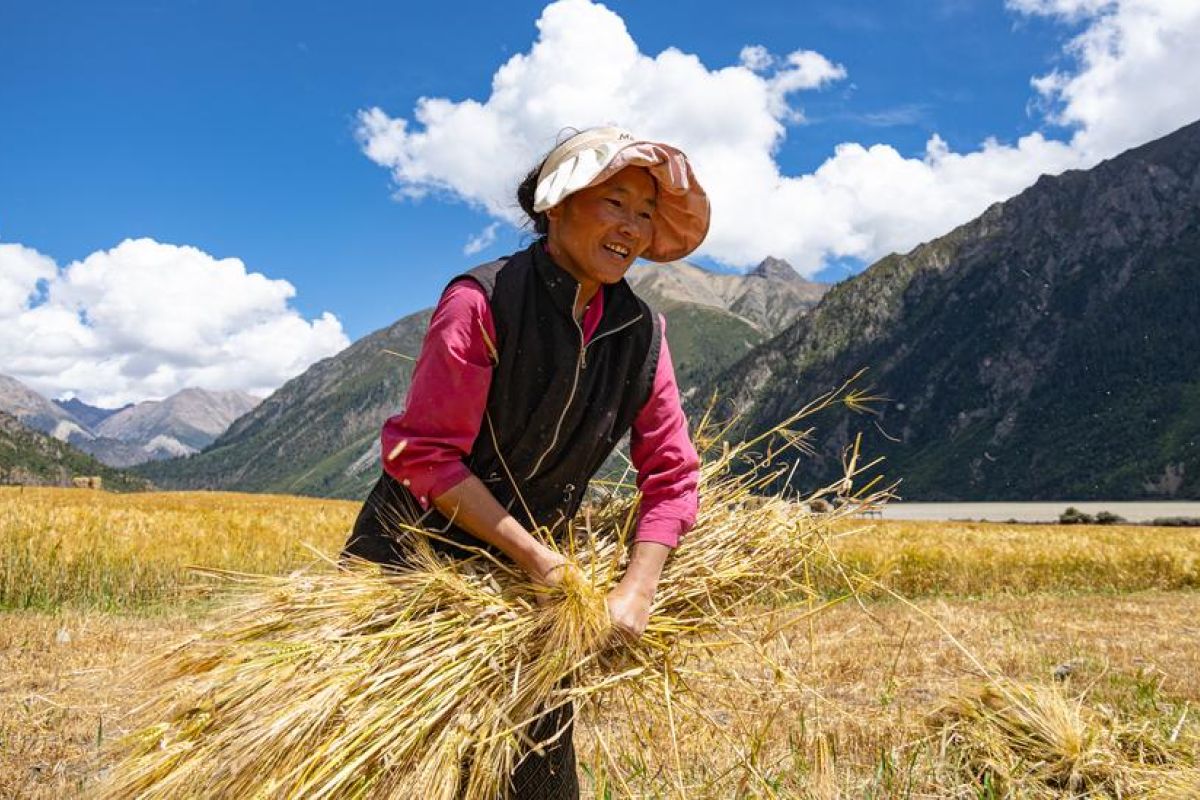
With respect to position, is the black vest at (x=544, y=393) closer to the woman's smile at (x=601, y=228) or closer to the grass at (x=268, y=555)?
the woman's smile at (x=601, y=228)

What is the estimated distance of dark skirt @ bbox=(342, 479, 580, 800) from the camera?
7.71 ft

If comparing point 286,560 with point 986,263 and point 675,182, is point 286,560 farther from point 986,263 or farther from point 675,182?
point 986,263

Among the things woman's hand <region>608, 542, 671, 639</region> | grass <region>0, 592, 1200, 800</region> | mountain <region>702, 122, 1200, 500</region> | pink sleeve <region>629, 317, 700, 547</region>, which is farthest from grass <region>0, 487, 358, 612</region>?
mountain <region>702, 122, 1200, 500</region>

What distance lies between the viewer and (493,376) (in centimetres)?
229

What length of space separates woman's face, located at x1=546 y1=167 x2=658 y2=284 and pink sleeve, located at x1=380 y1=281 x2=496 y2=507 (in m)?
0.29

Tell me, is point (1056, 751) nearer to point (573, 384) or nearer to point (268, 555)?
point (573, 384)

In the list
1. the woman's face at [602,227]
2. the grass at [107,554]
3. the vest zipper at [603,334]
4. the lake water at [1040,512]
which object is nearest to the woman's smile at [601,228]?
the woman's face at [602,227]

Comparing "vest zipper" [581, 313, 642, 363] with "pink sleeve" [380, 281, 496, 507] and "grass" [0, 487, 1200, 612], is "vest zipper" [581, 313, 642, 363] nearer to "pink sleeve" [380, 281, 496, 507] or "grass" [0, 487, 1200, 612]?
"pink sleeve" [380, 281, 496, 507]

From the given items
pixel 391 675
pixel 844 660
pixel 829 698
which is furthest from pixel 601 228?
pixel 844 660

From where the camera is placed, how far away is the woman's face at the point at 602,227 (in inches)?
91.0

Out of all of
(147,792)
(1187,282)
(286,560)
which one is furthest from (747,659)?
(1187,282)

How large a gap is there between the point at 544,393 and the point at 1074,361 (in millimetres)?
182830

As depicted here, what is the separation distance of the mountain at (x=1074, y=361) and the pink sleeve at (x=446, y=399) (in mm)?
126403

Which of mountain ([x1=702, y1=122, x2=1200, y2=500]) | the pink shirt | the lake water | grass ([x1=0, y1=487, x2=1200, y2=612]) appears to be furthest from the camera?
mountain ([x1=702, y1=122, x2=1200, y2=500])
